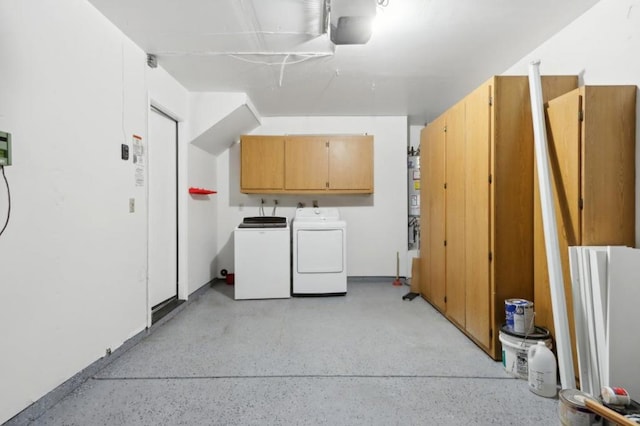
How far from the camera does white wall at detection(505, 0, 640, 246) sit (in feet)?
5.66

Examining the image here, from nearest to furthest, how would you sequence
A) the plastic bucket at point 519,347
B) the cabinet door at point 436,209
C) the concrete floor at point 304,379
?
the concrete floor at point 304,379 → the plastic bucket at point 519,347 → the cabinet door at point 436,209

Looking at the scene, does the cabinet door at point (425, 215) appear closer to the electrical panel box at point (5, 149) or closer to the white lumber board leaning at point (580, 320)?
the white lumber board leaning at point (580, 320)

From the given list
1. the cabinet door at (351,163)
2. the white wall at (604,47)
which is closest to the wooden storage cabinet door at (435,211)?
the cabinet door at (351,163)

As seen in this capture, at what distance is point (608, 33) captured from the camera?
1871 millimetres

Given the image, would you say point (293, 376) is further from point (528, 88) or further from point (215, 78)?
point (215, 78)

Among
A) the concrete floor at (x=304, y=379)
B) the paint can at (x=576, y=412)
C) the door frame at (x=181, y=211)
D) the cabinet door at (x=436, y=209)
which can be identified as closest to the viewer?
the paint can at (x=576, y=412)

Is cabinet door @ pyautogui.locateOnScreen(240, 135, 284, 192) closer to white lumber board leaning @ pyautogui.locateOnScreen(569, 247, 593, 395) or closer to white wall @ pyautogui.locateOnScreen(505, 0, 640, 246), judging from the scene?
white wall @ pyautogui.locateOnScreen(505, 0, 640, 246)

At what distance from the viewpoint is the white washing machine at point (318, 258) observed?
3.73 metres

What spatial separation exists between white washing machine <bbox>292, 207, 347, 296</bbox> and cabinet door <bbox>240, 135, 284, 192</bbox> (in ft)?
2.60

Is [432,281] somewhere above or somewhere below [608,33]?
below

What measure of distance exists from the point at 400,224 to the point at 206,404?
346 centimetres

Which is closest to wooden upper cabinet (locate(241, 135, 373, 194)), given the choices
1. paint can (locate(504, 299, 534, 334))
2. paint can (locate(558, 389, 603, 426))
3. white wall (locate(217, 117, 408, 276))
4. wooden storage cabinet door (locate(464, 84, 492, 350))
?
white wall (locate(217, 117, 408, 276))

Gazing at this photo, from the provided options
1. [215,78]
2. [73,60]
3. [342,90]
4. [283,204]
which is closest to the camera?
[73,60]

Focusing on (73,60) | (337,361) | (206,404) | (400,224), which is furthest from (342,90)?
(206,404)
